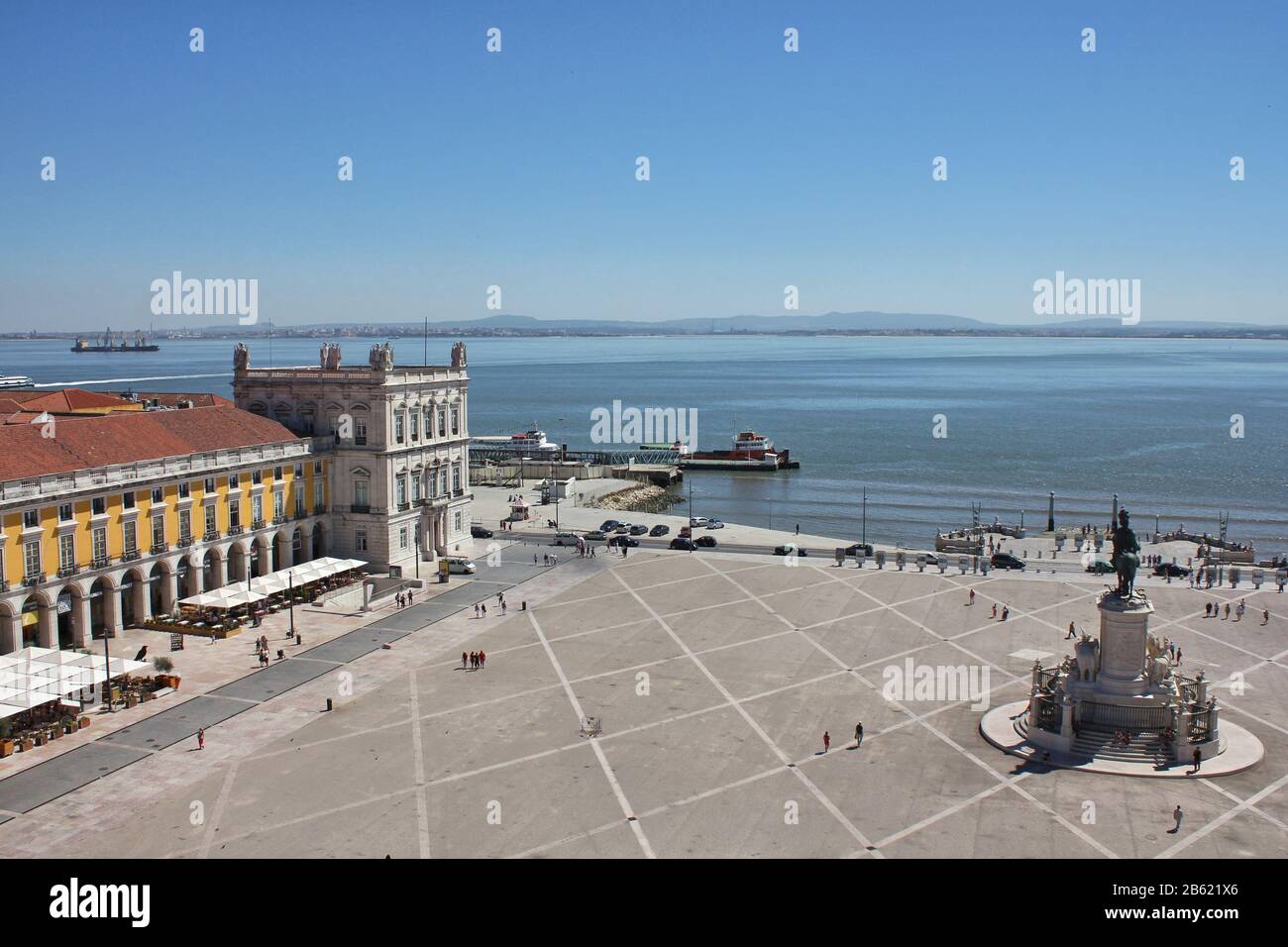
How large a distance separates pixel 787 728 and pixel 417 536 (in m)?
32.1

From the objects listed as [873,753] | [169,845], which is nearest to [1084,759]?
[873,753]

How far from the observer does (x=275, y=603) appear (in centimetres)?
5138

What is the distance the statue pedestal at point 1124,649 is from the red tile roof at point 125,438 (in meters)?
38.0

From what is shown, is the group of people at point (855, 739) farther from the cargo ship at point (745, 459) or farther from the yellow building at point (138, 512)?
the cargo ship at point (745, 459)

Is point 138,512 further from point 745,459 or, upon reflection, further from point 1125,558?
point 745,459

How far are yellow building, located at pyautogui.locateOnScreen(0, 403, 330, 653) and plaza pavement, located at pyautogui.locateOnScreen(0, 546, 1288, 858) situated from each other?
10541 millimetres

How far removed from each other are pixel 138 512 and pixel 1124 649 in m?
37.9

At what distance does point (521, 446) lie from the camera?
128 m

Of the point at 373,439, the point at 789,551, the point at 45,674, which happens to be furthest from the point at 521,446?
the point at 45,674

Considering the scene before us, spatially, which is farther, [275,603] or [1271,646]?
[275,603]

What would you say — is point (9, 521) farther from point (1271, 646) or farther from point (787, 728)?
point (1271, 646)

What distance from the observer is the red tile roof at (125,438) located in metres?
43.5
